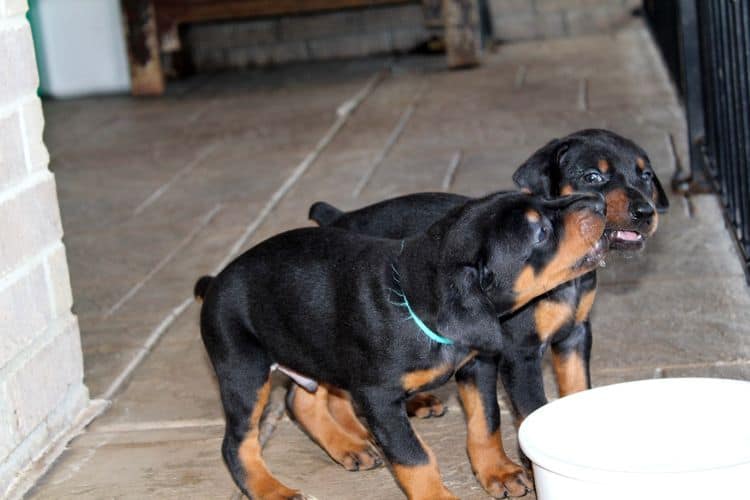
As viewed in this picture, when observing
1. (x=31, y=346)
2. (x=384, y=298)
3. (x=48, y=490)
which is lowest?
(x=48, y=490)

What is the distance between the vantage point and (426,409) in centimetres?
391

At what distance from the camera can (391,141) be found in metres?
7.85

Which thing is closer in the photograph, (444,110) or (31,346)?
(31,346)

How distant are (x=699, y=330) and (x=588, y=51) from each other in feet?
21.4

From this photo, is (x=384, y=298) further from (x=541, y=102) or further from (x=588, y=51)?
(x=588, y=51)

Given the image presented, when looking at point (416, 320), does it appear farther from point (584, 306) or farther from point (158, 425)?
point (158, 425)

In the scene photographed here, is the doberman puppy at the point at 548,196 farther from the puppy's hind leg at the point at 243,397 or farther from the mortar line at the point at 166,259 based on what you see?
the mortar line at the point at 166,259

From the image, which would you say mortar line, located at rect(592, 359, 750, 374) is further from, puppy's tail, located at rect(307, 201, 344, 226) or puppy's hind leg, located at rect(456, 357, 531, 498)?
puppy's tail, located at rect(307, 201, 344, 226)

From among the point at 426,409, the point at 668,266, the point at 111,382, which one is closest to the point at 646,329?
the point at 668,266

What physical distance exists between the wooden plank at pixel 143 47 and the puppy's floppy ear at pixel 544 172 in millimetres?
7482

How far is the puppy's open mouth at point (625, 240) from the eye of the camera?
3.43 meters

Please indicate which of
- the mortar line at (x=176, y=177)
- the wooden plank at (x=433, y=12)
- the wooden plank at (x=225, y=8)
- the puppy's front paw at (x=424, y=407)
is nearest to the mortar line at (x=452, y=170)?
the mortar line at (x=176, y=177)

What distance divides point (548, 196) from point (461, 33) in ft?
22.9

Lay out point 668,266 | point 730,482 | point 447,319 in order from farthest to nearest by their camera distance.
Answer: point 668,266
point 447,319
point 730,482
